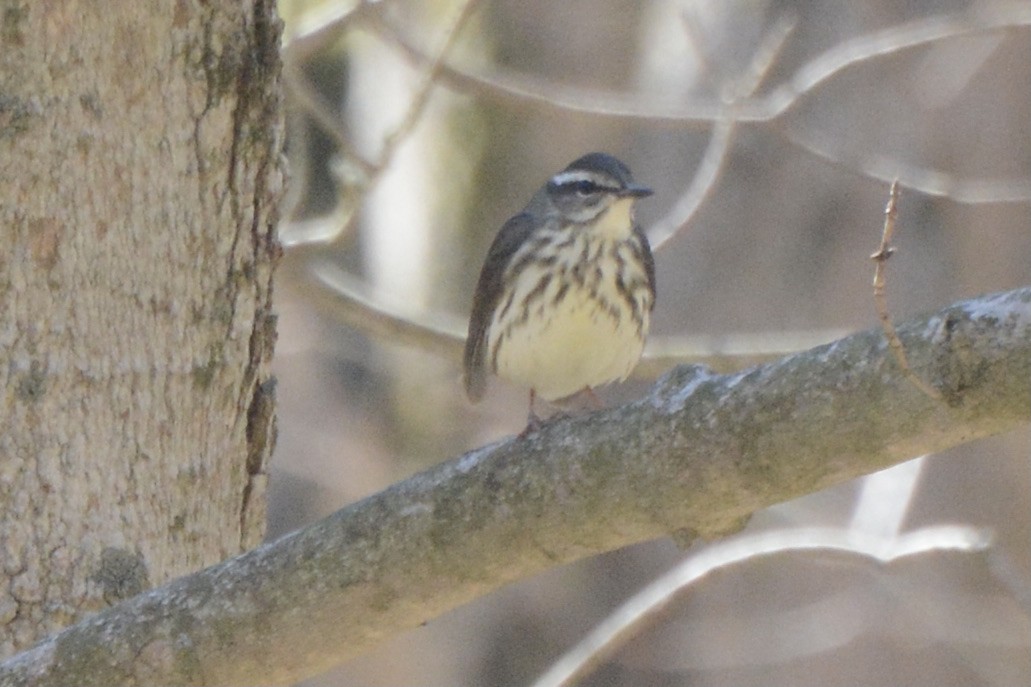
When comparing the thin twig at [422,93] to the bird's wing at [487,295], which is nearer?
the thin twig at [422,93]

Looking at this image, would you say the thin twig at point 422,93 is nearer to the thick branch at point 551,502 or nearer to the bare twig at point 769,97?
the bare twig at point 769,97

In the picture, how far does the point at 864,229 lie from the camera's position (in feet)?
23.0

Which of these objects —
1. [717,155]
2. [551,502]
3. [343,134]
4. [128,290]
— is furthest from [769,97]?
[551,502]

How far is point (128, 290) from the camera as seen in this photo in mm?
3412

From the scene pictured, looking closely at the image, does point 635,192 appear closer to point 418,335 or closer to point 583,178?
point 583,178

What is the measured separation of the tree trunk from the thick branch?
1.90ft

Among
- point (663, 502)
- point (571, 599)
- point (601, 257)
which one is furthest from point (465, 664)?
point (663, 502)

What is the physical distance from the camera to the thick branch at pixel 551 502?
2307 mm

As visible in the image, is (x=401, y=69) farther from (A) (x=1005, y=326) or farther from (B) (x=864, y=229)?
(A) (x=1005, y=326)

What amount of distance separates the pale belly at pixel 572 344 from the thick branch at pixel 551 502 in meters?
1.47

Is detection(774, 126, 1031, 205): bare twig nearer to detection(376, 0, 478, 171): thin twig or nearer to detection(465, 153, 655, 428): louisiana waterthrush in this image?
detection(465, 153, 655, 428): louisiana waterthrush

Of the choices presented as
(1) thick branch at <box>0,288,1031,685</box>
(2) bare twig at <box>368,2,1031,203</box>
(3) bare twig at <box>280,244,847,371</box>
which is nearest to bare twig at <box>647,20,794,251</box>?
(2) bare twig at <box>368,2,1031,203</box>

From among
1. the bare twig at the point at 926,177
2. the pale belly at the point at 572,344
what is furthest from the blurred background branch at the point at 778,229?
the pale belly at the point at 572,344

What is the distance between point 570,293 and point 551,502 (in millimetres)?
1838
